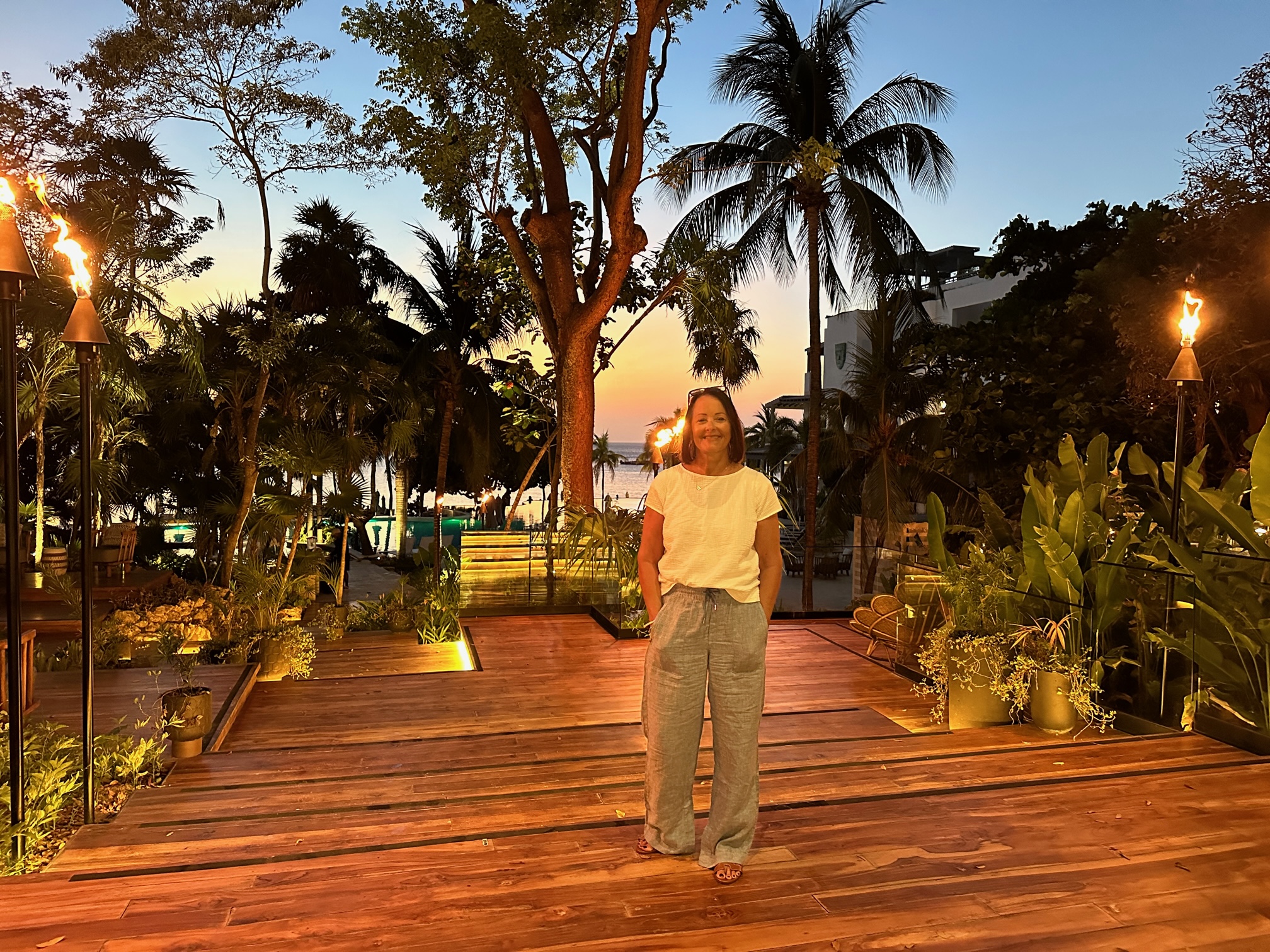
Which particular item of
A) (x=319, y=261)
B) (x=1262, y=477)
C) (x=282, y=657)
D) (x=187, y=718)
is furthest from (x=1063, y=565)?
(x=319, y=261)

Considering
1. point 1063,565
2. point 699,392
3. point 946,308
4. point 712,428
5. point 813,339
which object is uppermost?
point 946,308

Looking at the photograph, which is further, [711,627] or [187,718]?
[187,718]

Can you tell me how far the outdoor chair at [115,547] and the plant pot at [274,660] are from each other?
16.7 ft

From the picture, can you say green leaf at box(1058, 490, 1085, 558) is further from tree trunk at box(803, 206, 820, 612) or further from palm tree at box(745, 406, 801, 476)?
palm tree at box(745, 406, 801, 476)

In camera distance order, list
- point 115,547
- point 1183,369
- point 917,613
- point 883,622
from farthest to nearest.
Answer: point 115,547
point 883,622
point 917,613
point 1183,369

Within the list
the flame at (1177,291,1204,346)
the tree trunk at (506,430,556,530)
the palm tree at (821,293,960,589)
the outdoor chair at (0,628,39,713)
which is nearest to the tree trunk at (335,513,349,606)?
the tree trunk at (506,430,556,530)

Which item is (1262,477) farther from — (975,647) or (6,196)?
(6,196)

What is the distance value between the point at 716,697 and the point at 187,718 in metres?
2.81

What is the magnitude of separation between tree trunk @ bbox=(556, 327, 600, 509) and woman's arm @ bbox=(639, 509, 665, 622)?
6864mm

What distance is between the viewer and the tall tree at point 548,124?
29.8 feet

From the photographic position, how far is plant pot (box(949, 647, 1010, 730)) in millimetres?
4477

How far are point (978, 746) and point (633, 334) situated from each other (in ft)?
27.7

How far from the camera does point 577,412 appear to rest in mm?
9781

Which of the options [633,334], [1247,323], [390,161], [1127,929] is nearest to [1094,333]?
[1247,323]
